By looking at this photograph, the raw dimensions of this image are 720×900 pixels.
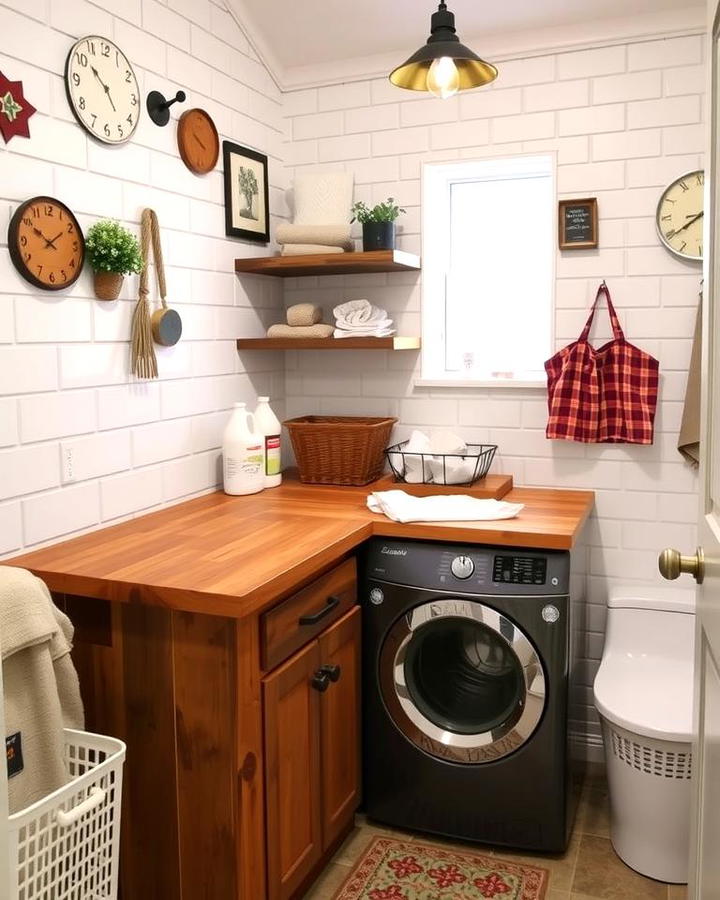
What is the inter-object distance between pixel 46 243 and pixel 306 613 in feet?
3.59

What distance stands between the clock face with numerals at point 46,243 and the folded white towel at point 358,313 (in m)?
1.04

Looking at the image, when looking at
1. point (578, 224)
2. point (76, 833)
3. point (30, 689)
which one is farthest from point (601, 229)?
point (76, 833)

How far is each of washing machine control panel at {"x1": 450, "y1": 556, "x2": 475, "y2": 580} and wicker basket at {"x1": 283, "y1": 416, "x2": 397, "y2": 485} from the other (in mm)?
652

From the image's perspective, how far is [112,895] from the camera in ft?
5.82

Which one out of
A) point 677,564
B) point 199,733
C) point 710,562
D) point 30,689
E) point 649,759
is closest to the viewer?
point 710,562

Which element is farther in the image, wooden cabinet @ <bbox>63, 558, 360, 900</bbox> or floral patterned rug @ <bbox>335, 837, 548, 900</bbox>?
floral patterned rug @ <bbox>335, 837, 548, 900</bbox>

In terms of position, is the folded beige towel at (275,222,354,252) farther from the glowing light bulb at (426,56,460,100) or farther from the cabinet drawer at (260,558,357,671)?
the cabinet drawer at (260,558,357,671)

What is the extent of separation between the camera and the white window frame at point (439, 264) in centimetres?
305

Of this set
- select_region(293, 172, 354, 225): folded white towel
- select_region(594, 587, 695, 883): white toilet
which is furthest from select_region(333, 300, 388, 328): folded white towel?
select_region(594, 587, 695, 883): white toilet

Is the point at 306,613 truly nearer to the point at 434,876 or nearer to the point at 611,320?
the point at 434,876

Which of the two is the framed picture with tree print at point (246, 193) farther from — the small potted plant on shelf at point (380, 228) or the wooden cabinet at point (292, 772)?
the wooden cabinet at point (292, 772)

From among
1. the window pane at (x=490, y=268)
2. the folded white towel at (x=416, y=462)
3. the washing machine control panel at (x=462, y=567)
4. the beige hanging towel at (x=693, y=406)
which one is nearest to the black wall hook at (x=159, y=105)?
the window pane at (x=490, y=268)

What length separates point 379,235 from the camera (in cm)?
300

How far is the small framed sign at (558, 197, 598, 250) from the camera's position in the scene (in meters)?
2.92
